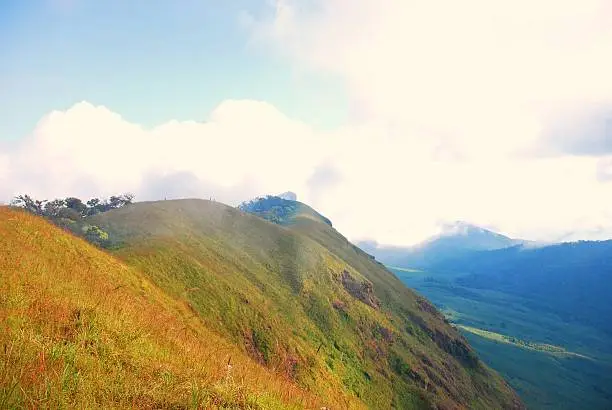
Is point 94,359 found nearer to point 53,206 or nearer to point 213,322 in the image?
point 213,322

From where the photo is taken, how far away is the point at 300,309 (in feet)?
231

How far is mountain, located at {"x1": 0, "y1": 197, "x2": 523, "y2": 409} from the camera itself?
9.11 m

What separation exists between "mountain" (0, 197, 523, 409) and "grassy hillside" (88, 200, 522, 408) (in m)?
0.32

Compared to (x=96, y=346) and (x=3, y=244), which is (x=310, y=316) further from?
(x=96, y=346)

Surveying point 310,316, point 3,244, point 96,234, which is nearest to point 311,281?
point 310,316

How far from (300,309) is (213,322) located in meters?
27.2

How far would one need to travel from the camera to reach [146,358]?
34.6 ft

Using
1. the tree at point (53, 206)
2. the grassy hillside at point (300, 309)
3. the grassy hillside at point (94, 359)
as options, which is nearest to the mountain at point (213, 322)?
the grassy hillside at point (94, 359)

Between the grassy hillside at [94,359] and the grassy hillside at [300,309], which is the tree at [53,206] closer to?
the grassy hillside at [300,309]

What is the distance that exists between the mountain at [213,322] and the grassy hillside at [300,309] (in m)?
0.32

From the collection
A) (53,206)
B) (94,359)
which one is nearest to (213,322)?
(94,359)

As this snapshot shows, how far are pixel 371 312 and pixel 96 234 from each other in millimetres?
61113

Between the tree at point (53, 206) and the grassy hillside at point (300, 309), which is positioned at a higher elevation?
the tree at point (53, 206)

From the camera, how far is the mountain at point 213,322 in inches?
359
